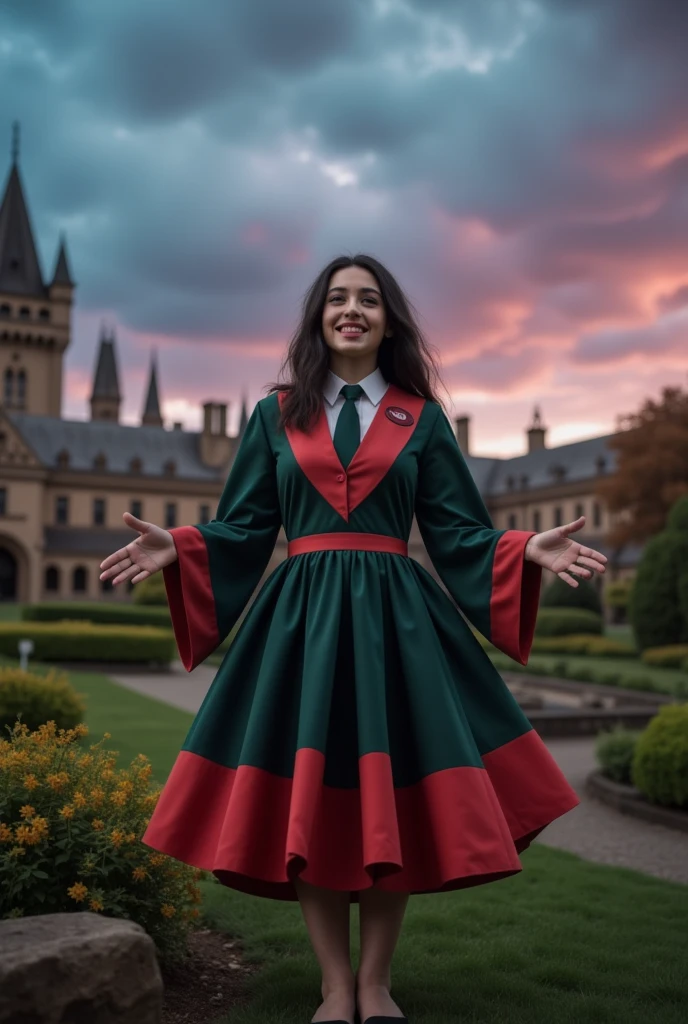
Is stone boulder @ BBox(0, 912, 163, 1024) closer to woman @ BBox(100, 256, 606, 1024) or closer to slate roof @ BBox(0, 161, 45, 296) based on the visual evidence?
woman @ BBox(100, 256, 606, 1024)

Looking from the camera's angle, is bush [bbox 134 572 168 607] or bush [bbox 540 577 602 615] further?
bush [bbox 134 572 168 607]

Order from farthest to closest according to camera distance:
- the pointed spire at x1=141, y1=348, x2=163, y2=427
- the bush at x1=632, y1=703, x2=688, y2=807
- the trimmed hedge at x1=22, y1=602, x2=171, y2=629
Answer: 1. the pointed spire at x1=141, y1=348, x2=163, y2=427
2. the trimmed hedge at x1=22, y1=602, x2=171, y2=629
3. the bush at x1=632, y1=703, x2=688, y2=807

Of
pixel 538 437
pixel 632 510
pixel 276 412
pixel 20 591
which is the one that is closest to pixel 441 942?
pixel 276 412

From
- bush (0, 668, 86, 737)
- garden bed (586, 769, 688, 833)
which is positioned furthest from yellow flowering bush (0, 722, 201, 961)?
bush (0, 668, 86, 737)

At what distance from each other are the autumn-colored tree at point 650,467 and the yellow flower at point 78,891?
33499mm

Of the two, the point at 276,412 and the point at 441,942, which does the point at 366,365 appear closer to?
the point at 276,412

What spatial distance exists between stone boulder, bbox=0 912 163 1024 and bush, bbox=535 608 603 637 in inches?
1100

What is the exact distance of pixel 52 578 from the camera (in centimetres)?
5750

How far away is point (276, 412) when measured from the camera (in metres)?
3.89

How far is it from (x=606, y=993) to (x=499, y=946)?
2.12 ft

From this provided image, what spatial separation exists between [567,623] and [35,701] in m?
22.7

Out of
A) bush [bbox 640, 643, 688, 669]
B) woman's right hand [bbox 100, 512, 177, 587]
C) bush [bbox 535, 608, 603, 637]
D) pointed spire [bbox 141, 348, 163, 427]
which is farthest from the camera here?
pointed spire [bbox 141, 348, 163, 427]

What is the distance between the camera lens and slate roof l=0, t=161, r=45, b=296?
7400 centimetres

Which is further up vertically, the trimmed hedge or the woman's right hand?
the woman's right hand
